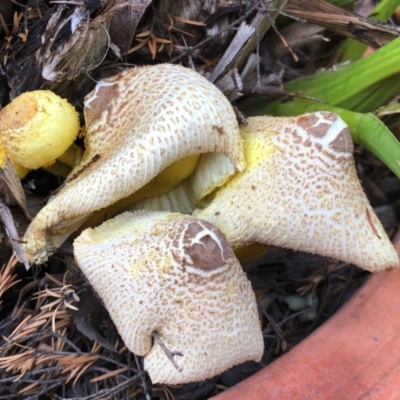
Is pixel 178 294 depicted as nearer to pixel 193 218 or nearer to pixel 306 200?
pixel 193 218

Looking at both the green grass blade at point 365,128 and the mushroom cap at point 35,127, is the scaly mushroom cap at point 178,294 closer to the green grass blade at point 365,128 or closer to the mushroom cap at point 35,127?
the mushroom cap at point 35,127

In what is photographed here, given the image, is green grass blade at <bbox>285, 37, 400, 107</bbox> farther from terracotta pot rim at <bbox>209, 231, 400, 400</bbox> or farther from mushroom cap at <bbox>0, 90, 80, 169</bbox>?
mushroom cap at <bbox>0, 90, 80, 169</bbox>

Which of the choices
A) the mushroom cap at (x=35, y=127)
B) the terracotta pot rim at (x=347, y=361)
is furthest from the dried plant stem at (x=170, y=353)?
the mushroom cap at (x=35, y=127)

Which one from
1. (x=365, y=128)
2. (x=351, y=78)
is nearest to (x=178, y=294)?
(x=365, y=128)

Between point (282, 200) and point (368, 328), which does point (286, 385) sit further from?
point (282, 200)

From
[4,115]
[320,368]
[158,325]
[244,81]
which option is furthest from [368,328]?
[4,115]

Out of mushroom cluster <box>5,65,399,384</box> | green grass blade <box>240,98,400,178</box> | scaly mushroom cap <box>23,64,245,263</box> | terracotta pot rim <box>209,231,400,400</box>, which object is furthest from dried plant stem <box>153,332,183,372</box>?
→ green grass blade <box>240,98,400,178</box>
